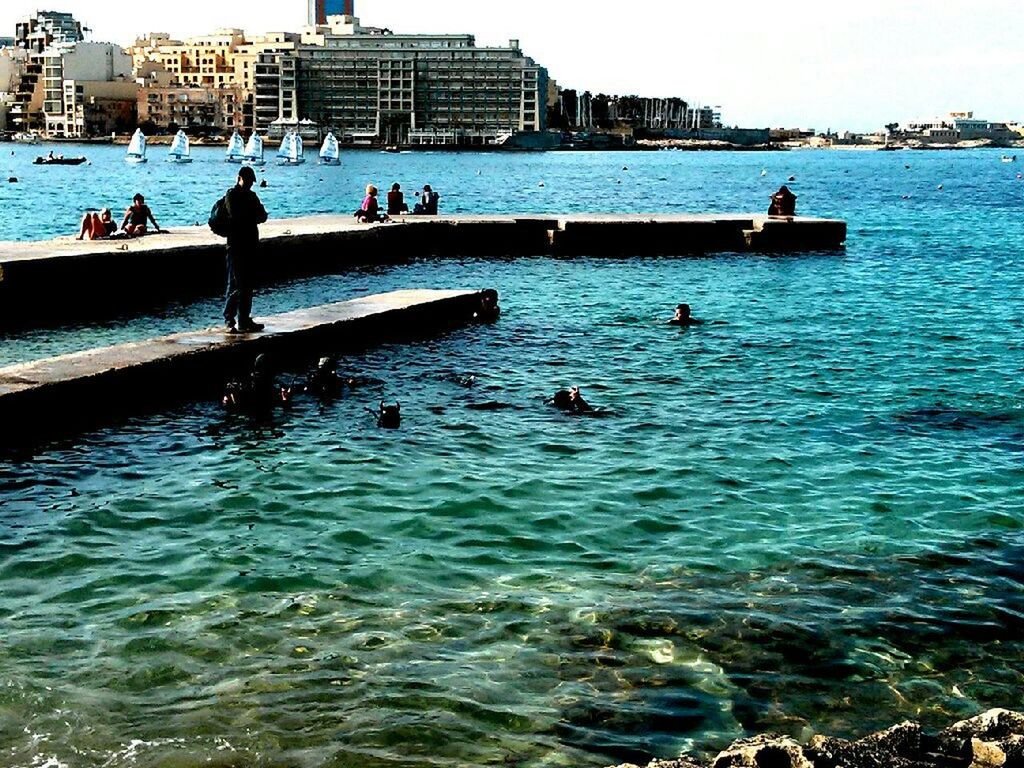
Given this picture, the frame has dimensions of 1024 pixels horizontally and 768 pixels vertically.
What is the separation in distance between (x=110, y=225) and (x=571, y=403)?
13453mm

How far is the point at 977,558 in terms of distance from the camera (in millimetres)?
8688

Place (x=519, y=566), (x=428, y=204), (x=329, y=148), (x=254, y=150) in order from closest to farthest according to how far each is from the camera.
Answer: (x=519, y=566) → (x=428, y=204) → (x=254, y=150) → (x=329, y=148)

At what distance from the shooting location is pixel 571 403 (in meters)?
13.2

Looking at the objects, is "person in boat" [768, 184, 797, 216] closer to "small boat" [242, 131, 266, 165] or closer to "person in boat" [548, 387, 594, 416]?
"person in boat" [548, 387, 594, 416]

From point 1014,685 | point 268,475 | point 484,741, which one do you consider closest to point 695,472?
point 268,475

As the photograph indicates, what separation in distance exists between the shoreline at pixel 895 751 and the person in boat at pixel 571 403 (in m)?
8.32

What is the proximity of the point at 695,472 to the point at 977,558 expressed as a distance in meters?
A: 2.76

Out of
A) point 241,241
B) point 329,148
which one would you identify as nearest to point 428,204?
point 241,241

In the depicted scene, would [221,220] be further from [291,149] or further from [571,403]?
[291,149]

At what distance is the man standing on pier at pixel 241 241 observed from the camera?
13992mm

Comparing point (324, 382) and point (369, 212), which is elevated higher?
point (369, 212)

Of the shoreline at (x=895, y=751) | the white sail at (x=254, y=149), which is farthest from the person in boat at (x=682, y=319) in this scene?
the white sail at (x=254, y=149)

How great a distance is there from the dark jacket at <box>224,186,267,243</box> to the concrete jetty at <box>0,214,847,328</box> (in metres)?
5.48

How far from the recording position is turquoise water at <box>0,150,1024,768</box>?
615cm
